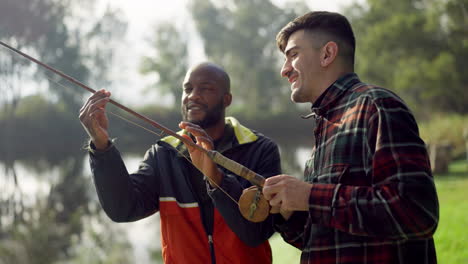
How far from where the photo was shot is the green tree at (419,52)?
24.3 m

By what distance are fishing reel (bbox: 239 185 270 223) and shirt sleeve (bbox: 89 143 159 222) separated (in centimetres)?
73

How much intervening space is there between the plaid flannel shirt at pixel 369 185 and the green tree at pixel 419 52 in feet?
69.1

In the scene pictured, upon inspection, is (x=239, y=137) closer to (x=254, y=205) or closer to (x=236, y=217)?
(x=236, y=217)

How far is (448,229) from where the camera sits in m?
6.05

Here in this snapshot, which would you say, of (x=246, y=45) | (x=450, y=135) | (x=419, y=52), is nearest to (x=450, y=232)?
(x=450, y=135)

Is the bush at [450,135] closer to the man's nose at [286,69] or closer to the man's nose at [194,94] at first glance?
the man's nose at [194,94]

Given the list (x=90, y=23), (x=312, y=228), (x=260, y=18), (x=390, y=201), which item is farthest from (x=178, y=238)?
(x=260, y=18)

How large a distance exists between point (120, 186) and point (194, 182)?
1.46ft

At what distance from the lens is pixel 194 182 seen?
267 cm

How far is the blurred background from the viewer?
8906mm

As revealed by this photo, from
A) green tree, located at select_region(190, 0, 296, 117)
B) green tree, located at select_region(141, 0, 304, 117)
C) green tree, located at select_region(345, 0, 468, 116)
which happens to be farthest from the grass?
green tree, located at select_region(190, 0, 296, 117)

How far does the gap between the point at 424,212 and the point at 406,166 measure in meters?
0.16

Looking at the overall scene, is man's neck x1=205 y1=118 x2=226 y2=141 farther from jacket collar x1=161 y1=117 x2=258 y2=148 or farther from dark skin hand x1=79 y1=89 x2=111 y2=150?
dark skin hand x1=79 y1=89 x2=111 y2=150

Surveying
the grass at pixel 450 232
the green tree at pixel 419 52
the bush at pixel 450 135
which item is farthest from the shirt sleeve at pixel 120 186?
the green tree at pixel 419 52
